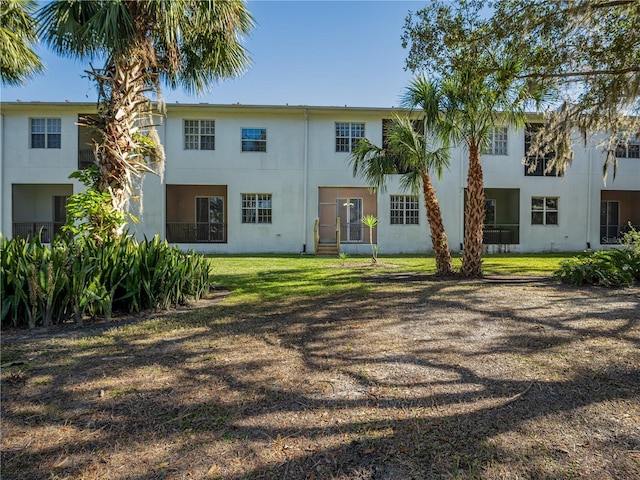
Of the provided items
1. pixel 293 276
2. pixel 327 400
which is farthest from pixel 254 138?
pixel 327 400

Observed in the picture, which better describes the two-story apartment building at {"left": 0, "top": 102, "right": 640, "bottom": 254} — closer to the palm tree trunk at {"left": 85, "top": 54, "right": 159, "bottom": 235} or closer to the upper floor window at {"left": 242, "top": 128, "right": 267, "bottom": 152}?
the upper floor window at {"left": 242, "top": 128, "right": 267, "bottom": 152}

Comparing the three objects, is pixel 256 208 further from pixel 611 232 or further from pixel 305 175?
pixel 611 232

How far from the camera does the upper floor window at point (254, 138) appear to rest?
17047mm

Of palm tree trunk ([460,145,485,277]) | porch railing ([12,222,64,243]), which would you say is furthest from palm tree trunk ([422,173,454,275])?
porch railing ([12,222,64,243])

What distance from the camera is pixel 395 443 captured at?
2338 mm

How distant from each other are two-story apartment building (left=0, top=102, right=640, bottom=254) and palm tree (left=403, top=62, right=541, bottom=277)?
769 cm

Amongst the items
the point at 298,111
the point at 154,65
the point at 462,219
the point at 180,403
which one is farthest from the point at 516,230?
the point at 180,403

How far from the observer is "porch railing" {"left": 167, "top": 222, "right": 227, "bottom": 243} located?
17547 millimetres

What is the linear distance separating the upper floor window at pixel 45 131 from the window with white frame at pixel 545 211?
22.2 meters

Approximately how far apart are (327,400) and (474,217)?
7.40 meters

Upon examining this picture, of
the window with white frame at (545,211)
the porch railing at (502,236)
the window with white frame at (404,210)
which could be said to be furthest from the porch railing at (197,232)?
the window with white frame at (545,211)

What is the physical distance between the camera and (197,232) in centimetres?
1770

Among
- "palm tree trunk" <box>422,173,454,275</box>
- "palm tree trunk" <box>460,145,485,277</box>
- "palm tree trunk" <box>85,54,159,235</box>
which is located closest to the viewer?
"palm tree trunk" <box>85,54,159,235</box>

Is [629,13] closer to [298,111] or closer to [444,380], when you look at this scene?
[444,380]
